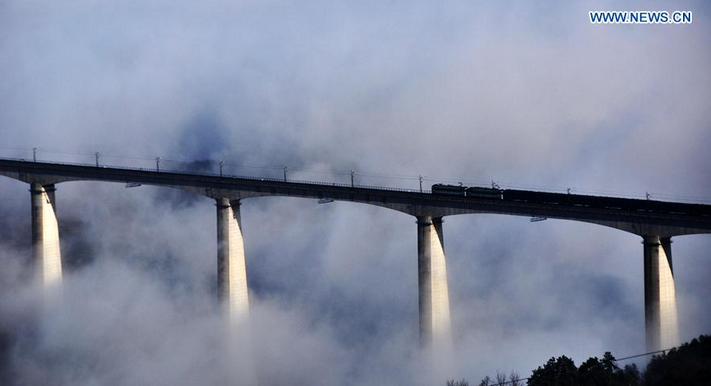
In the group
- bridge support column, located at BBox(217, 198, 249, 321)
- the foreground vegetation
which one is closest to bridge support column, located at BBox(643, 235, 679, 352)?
the foreground vegetation

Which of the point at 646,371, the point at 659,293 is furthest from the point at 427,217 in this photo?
the point at 646,371

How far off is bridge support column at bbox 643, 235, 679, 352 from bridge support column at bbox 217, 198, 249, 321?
39.0 m

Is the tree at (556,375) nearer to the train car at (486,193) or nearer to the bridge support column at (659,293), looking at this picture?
the bridge support column at (659,293)

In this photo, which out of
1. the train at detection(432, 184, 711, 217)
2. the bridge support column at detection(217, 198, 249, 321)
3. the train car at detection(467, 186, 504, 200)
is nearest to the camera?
the train at detection(432, 184, 711, 217)

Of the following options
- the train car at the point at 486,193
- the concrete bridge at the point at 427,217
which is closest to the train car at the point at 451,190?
the concrete bridge at the point at 427,217

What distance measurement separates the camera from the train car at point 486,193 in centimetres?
8706

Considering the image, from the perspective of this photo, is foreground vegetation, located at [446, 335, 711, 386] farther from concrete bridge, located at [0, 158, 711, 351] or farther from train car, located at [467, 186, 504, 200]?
train car, located at [467, 186, 504, 200]

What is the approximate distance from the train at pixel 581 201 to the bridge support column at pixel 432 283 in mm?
3344

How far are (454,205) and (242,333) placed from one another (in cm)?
2707

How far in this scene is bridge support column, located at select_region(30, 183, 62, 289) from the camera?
117688mm

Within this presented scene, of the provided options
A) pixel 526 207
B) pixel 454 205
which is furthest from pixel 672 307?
pixel 454 205

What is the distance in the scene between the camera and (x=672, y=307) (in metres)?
79.5

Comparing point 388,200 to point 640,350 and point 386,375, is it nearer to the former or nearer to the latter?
point 386,375

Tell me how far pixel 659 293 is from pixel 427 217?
20.0m
